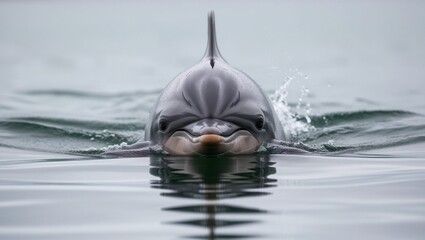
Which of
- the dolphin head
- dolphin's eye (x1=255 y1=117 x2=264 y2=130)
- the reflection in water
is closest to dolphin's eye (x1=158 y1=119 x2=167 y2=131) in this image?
the dolphin head

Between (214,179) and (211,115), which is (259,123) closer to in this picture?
(211,115)

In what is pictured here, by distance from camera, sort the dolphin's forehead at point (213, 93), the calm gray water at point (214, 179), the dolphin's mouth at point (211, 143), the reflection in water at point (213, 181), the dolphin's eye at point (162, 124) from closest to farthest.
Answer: the calm gray water at point (214, 179), the reflection in water at point (213, 181), the dolphin's mouth at point (211, 143), the dolphin's forehead at point (213, 93), the dolphin's eye at point (162, 124)

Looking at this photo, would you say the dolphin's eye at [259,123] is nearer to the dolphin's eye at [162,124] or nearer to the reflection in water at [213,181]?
the reflection in water at [213,181]

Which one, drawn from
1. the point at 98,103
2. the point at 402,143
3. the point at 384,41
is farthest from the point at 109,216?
the point at 384,41

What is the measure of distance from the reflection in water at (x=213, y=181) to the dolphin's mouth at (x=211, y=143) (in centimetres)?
11

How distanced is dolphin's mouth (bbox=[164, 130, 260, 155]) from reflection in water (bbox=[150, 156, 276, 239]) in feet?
0.36

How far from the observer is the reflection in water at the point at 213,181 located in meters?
8.09

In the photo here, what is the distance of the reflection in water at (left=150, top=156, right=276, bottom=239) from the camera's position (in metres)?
8.09

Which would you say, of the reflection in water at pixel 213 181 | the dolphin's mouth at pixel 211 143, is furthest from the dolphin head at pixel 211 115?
the reflection in water at pixel 213 181

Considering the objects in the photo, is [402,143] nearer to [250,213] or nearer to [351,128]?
[351,128]

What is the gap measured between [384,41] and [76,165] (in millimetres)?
46421

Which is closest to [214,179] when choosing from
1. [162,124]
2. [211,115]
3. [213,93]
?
[211,115]

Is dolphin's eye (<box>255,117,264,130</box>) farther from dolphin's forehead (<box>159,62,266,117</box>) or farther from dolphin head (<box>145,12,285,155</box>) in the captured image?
dolphin's forehead (<box>159,62,266,117</box>)

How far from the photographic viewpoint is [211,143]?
10.5 meters
